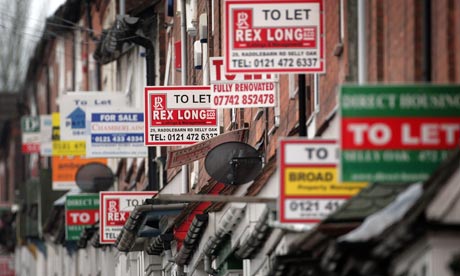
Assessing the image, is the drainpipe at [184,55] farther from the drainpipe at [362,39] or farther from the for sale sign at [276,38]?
the drainpipe at [362,39]

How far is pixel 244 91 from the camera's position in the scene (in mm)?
23203

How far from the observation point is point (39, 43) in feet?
229

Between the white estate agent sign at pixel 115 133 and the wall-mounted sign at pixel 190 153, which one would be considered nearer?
the wall-mounted sign at pixel 190 153

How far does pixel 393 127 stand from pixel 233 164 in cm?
811

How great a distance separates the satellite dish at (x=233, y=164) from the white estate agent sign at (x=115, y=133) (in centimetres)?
1164

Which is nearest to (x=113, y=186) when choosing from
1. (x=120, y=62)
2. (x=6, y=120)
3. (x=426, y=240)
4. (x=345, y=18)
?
(x=120, y=62)

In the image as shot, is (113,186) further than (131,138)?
Yes

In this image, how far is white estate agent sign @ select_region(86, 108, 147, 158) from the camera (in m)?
33.9

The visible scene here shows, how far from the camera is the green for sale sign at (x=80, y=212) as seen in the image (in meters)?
38.7

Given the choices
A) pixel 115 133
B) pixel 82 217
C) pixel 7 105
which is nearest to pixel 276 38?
pixel 115 133

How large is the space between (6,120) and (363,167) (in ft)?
261

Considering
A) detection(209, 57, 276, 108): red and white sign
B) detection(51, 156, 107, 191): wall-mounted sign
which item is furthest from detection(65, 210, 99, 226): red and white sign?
detection(209, 57, 276, 108): red and white sign

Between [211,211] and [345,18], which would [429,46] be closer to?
[345,18]

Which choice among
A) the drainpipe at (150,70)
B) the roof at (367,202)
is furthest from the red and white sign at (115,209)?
the roof at (367,202)
